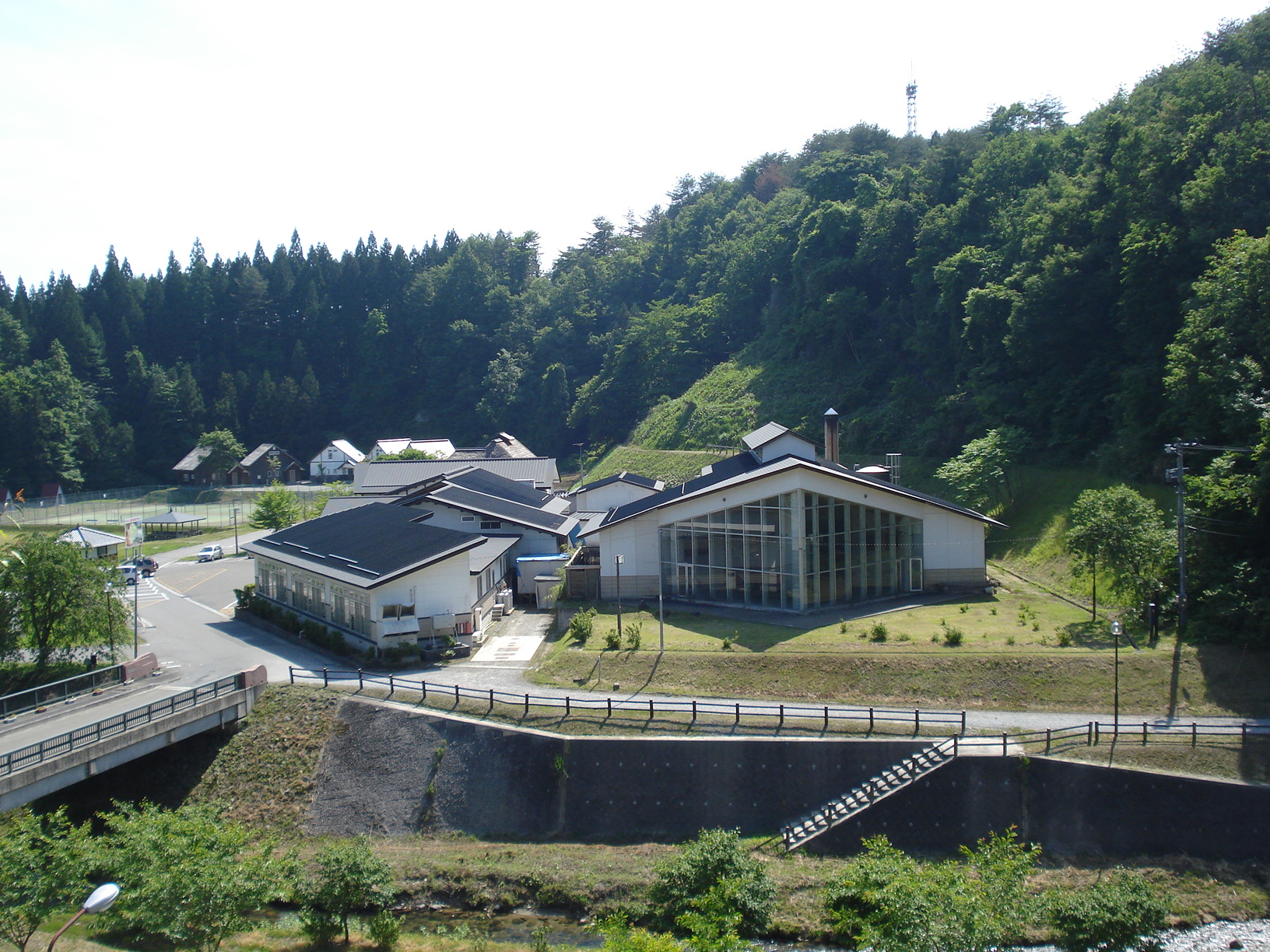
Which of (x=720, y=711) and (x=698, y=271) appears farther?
(x=698, y=271)

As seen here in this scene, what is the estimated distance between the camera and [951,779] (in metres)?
19.1

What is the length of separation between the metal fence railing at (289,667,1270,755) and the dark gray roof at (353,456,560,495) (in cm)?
3116

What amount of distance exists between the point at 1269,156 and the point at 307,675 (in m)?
39.7

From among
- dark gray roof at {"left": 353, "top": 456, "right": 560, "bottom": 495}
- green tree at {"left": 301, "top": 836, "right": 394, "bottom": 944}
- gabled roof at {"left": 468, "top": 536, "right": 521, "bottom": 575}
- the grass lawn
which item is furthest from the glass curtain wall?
dark gray roof at {"left": 353, "top": 456, "right": 560, "bottom": 495}

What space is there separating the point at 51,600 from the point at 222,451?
64.4 meters

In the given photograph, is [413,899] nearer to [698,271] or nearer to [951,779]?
[951,779]

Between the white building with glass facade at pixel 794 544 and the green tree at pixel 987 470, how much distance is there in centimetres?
662

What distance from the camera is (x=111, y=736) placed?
66.0 ft

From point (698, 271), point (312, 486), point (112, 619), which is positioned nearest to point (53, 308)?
point (312, 486)

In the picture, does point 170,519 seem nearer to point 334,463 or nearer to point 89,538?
point 89,538

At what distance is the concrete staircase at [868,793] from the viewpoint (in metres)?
19.0

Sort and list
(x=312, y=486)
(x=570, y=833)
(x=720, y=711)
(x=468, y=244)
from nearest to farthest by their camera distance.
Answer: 1. (x=570, y=833)
2. (x=720, y=711)
3. (x=312, y=486)
4. (x=468, y=244)

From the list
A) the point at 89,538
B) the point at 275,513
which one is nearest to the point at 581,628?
the point at 89,538

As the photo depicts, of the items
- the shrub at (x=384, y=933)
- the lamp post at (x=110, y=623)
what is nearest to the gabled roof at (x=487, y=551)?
the lamp post at (x=110, y=623)
